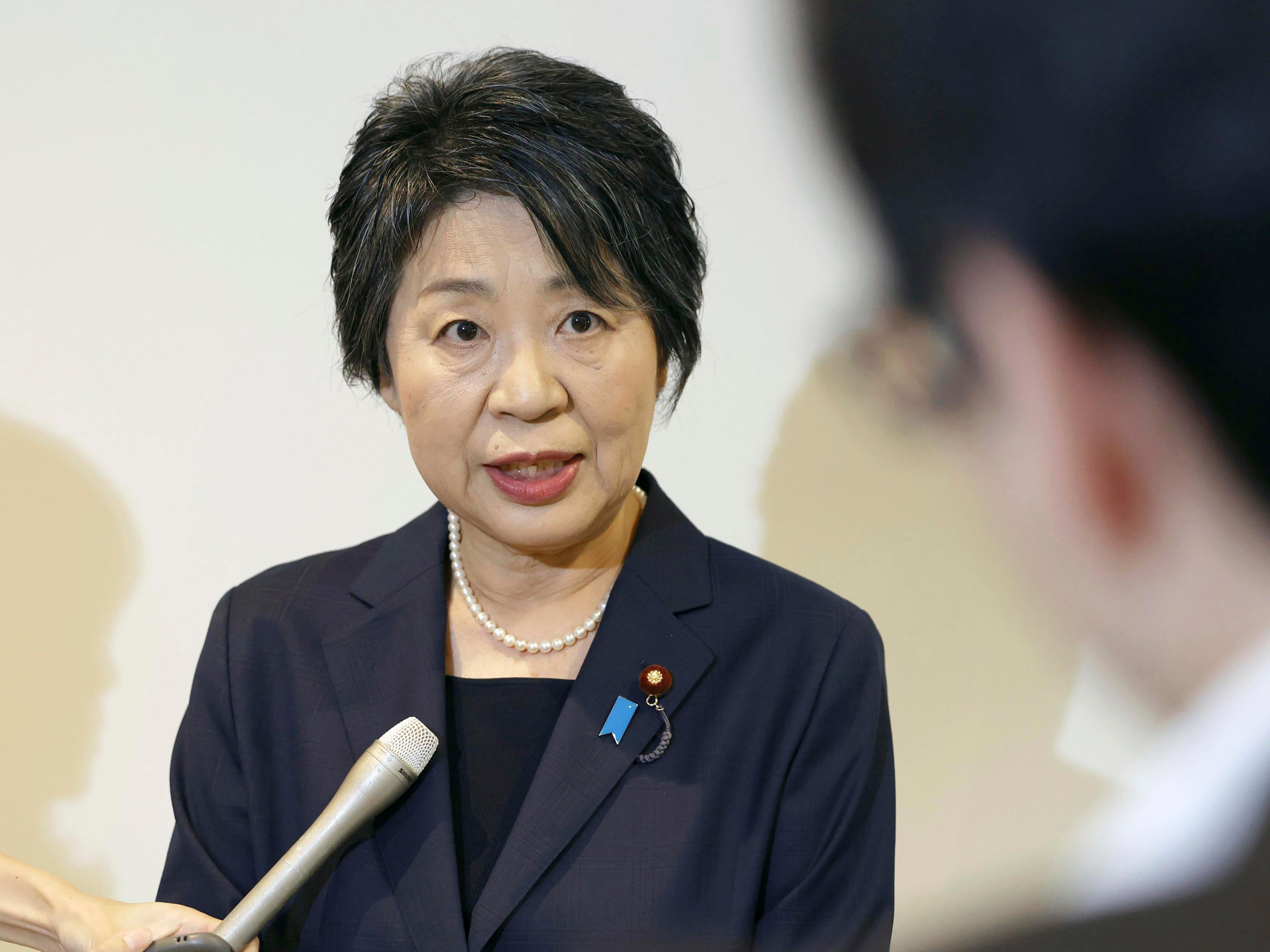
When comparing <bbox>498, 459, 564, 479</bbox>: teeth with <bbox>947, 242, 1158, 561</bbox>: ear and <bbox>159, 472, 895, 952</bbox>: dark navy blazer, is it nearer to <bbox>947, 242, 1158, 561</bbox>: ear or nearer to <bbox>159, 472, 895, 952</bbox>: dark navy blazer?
<bbox>159, 472, 895, 952</bbox>: dark navy blazer

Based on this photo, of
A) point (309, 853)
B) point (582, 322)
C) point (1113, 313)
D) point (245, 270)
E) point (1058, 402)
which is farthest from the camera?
point (245, 270)

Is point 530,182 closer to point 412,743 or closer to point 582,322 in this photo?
point 582,322

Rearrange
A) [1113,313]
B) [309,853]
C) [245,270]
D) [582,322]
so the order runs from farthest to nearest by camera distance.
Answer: [245,270] < [1113,313] < [582,322] < [309,853]

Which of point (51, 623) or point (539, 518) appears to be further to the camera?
point (51, 623)

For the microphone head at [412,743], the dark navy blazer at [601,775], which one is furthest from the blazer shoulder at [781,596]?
the microphone head at [412,743]

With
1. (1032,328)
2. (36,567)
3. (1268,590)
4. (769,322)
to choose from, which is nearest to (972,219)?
(1032,328)

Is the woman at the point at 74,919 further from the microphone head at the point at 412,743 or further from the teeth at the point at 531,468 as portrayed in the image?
the teeth at the point at 531,468

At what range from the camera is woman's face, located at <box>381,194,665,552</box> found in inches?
41.5

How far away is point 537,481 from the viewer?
1.10 metres

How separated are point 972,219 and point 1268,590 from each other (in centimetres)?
59

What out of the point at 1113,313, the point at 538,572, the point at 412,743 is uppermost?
the point at 1113,313

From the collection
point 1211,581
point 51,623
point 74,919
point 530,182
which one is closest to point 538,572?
point 530,182

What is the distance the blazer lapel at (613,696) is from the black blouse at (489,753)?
3 cm

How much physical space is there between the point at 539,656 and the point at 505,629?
49mm
